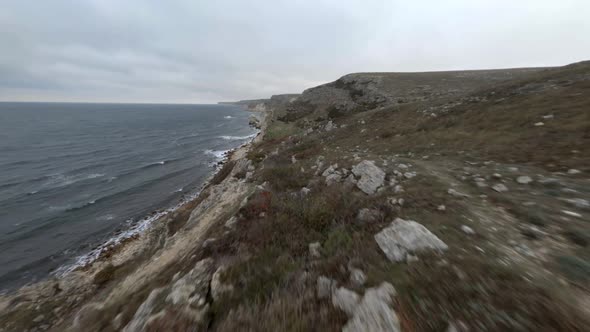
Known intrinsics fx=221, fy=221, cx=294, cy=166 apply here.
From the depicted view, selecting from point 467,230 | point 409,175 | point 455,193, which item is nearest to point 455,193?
point 455,193

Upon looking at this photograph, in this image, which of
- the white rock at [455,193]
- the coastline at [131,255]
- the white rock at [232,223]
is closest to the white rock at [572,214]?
the white rock at [455,193]

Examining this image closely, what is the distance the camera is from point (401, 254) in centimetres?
481

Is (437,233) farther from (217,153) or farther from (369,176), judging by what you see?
(217,153)

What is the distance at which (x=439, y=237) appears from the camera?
5.09 meters

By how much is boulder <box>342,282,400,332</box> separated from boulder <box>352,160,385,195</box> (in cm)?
517

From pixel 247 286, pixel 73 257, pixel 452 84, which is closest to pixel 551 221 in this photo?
pixel 247 286

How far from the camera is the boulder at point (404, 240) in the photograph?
478 cm

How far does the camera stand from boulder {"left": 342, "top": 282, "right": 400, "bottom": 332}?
3.34m

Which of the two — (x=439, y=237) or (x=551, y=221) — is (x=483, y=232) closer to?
(x=439, y=237)

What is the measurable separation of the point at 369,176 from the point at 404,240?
15.7 feet

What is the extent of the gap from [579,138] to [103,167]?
57.2 metres

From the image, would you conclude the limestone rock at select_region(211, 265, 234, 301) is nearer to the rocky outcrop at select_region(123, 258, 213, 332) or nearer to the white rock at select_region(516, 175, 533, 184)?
the rocky outcrop at select_region(123, 258, 213, 332)

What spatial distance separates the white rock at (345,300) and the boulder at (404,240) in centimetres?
136

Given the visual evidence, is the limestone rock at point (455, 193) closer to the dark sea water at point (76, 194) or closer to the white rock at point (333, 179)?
the white rock at point (333, 179)
